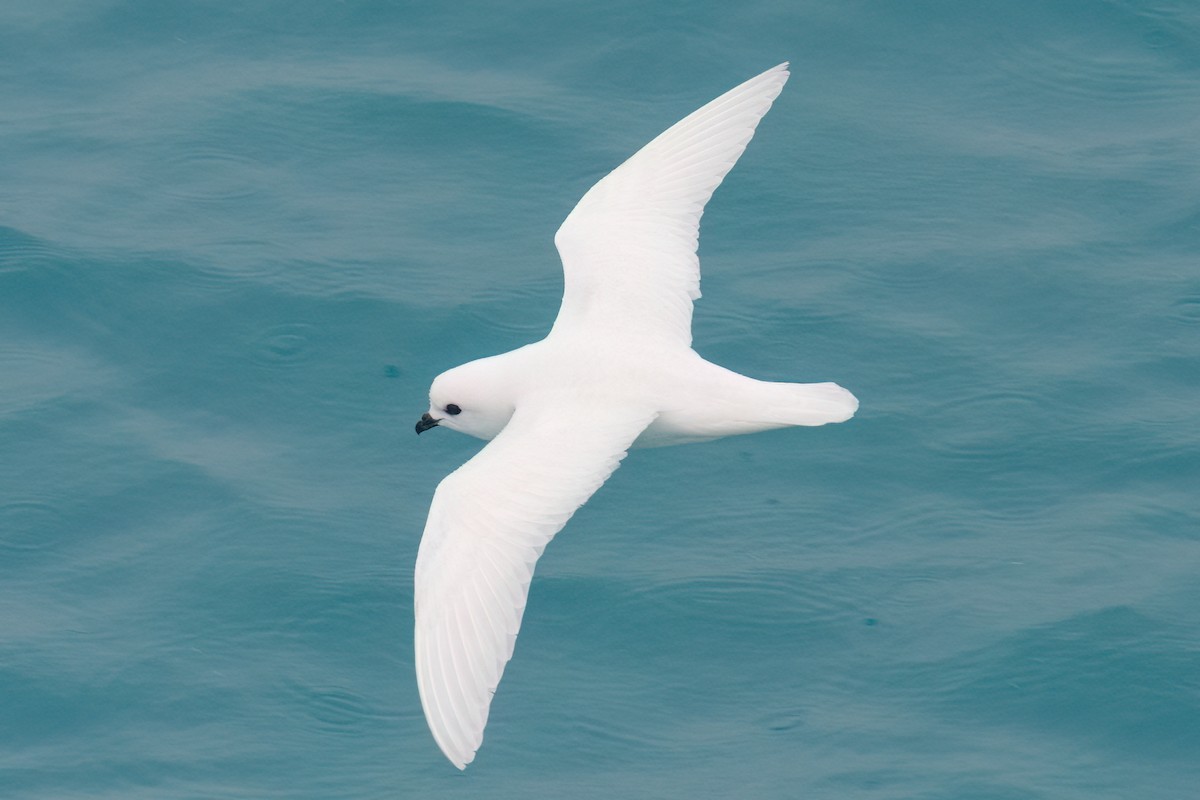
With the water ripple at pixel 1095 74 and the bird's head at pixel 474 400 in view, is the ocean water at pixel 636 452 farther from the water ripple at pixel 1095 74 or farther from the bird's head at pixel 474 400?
the bird's head at pixel 474 400

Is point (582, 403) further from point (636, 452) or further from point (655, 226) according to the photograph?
point (636, 452)

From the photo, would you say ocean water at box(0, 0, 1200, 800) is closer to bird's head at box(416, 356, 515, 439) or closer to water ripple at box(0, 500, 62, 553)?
water ripple at box(0, 500, 62, 553)

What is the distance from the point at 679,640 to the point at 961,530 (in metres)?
1.72

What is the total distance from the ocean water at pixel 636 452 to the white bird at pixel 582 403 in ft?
5.37

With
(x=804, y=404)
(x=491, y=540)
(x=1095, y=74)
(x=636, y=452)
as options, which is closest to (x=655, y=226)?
(x=636, y=452)

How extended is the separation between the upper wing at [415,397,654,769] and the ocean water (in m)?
2.17

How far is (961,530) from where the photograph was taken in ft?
44.6

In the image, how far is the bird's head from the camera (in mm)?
11828

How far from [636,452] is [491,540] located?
3.36 meters

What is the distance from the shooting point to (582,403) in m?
11.5

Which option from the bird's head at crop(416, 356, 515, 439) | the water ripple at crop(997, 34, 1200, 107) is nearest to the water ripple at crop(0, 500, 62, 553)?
the bird's head at crop(416, 356, 515, 439)

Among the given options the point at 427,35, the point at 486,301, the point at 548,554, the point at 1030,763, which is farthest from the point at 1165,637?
the point at 427,35

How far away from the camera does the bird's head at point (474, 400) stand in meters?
11.8

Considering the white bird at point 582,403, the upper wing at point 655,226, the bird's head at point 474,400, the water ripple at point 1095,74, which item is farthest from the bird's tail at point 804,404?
the water ripple at point 1095,74
